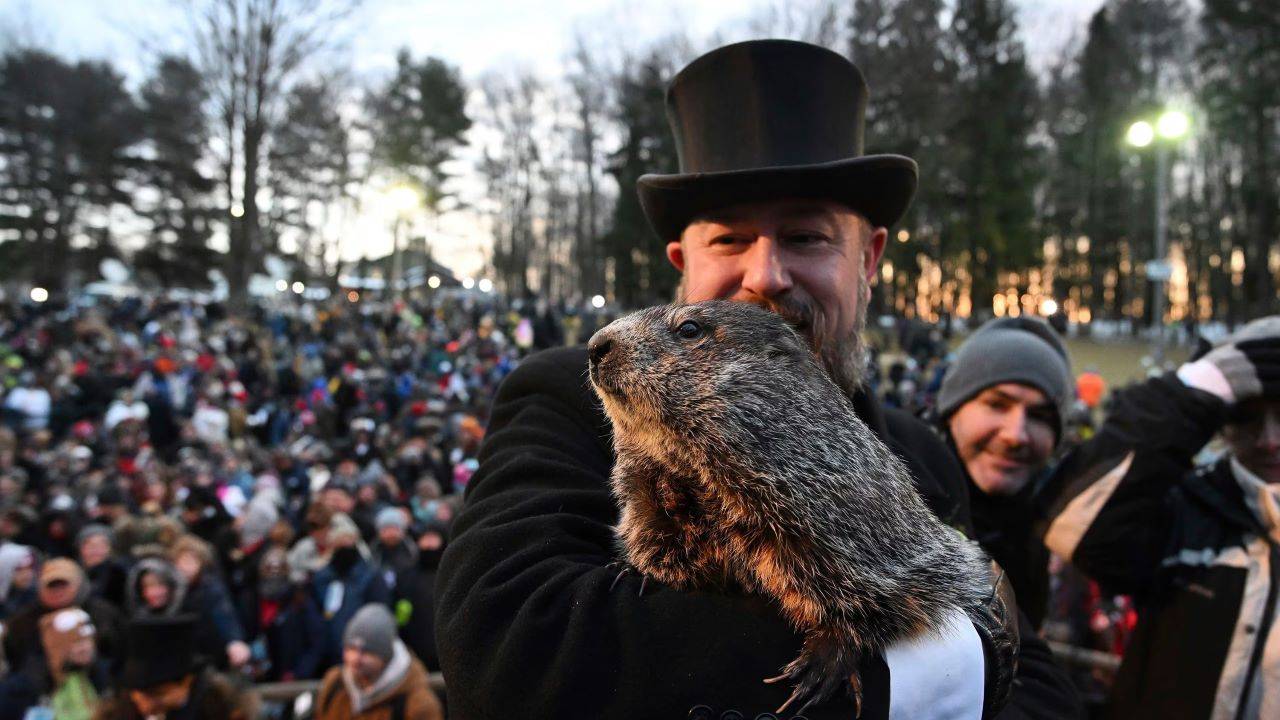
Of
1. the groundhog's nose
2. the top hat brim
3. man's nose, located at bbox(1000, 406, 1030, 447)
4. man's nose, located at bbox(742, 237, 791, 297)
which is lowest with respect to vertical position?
man's nose, located at bbox(1000, 406, 1030, 447)

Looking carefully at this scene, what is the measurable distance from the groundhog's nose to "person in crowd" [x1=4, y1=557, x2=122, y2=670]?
4.91 m

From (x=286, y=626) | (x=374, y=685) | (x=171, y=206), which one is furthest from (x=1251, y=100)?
(x=171, y=206)

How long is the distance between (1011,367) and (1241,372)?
0.81 m

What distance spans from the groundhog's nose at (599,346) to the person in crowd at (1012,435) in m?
2.09

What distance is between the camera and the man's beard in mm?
1603

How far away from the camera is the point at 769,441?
124cm

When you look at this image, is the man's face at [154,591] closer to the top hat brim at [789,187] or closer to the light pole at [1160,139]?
the top hat brim at [789,187]

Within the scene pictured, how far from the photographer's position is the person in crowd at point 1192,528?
89.6 inches

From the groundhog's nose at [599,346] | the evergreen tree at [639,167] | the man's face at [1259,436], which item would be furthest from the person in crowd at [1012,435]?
the evergreen tree at [639,167]

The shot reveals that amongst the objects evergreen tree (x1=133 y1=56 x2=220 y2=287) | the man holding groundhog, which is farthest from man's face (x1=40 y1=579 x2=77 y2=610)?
evergreen tree (x1=133 y1=56 x2=220 y2=287)

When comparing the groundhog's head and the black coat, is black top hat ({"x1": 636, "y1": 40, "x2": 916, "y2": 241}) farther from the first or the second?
the black coat

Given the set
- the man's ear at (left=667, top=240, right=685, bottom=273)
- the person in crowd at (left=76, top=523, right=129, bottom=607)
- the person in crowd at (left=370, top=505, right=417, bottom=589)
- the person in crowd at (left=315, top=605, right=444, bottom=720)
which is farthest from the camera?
the person in crowd at (left=370, top=505, right=417, bottom=589)

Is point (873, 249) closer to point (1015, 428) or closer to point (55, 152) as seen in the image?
point (1015, 428)

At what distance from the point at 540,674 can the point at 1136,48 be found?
1960 inches
